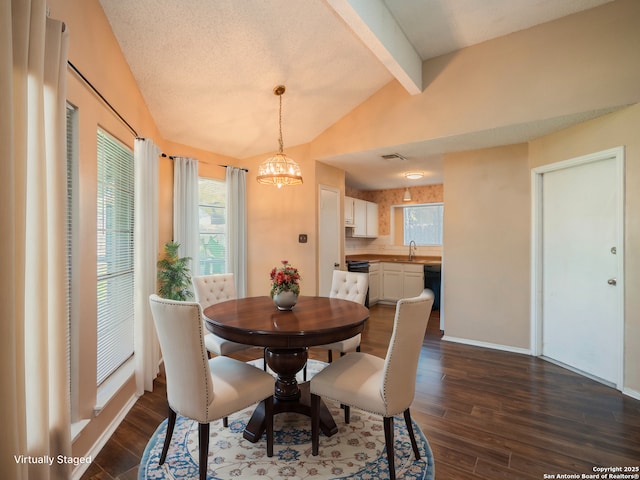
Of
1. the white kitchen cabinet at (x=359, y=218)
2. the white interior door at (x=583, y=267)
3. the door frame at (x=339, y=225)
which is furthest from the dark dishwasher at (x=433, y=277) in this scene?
the white interior door at (x=583, y=267)

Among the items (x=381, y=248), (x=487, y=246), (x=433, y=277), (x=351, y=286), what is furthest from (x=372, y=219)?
(x=351, y=286)

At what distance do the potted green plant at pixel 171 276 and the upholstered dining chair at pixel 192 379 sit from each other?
174cm

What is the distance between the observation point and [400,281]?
6098mm

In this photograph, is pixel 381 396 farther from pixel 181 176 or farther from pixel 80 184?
pixel 181 176

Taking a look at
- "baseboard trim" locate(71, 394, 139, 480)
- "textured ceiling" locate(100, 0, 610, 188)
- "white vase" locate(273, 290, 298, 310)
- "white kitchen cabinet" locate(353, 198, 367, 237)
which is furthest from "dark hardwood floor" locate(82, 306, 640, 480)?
"white kitchen cabinet" locate(353, 198, 367, 237)

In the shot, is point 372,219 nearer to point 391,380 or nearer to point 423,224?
point 423,224

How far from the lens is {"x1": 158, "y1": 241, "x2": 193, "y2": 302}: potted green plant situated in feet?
11.2

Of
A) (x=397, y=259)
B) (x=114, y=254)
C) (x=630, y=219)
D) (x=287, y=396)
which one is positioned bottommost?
(x=287, y=396)

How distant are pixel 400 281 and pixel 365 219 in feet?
4.93

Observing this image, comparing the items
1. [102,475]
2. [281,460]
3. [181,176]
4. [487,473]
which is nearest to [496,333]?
[487,473]

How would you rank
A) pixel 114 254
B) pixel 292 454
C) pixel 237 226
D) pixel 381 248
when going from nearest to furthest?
pixel 292 454, pixel 114 254, pixel 237 226, pixel 381 248

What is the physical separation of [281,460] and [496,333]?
310 cm

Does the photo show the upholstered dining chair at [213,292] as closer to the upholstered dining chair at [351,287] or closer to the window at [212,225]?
the upholstered dining chair at [351,287]

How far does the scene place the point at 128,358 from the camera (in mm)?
2932
